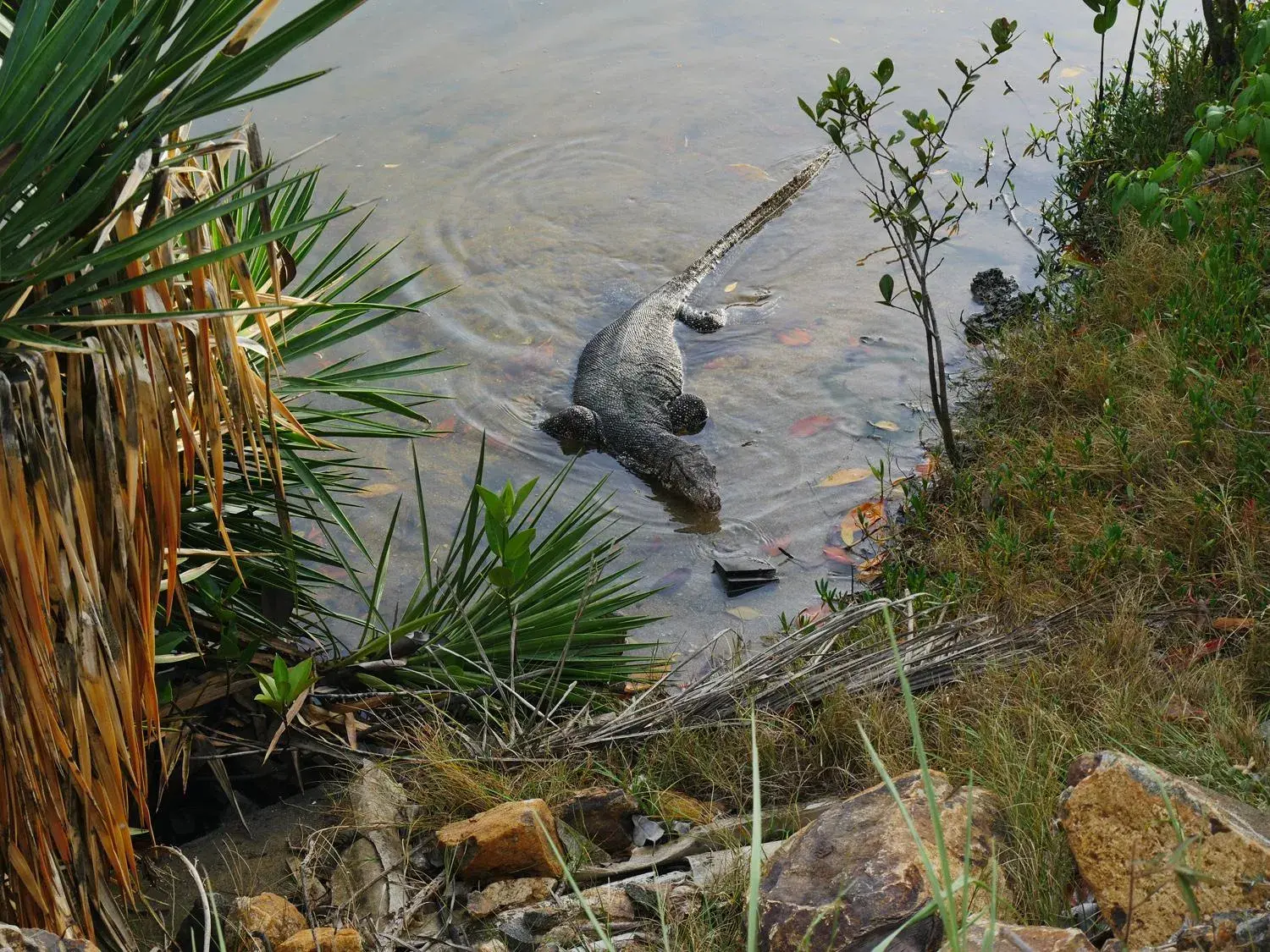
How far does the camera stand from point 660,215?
679 cm

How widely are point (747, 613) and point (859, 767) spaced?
130 cm

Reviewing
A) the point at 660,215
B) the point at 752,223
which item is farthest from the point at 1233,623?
the point at 660,215

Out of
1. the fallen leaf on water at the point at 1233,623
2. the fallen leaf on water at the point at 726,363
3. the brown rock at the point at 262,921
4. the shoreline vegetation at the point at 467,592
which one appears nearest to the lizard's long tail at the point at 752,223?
the fallen leaf on water at the point at 726,363

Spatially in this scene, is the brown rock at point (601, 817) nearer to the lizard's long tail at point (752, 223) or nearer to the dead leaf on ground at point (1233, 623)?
the dead leaf on ground at point (1233, 623)

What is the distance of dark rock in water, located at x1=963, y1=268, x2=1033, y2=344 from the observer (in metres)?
5.21

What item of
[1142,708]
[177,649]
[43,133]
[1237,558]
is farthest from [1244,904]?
A: [177,649]

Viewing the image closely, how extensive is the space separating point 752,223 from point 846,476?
2513 millimetres

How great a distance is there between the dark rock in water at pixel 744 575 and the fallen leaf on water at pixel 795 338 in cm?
184

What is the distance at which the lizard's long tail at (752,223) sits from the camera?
6.18 metres

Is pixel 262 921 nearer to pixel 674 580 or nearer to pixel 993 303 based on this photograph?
pixel 674 580

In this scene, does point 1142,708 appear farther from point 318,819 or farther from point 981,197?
point 981,197

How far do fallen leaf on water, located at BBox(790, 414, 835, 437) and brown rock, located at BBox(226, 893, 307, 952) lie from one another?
3347 mm

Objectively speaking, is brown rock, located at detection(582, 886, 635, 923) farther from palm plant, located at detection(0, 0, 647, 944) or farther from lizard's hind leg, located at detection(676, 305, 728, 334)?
lizard's hind leg, located at detection(676, 305, 728, 334)

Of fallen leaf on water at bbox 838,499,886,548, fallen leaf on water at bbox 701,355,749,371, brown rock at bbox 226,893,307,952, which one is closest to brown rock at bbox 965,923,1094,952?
brown rock at bbox 226,893,307,952
